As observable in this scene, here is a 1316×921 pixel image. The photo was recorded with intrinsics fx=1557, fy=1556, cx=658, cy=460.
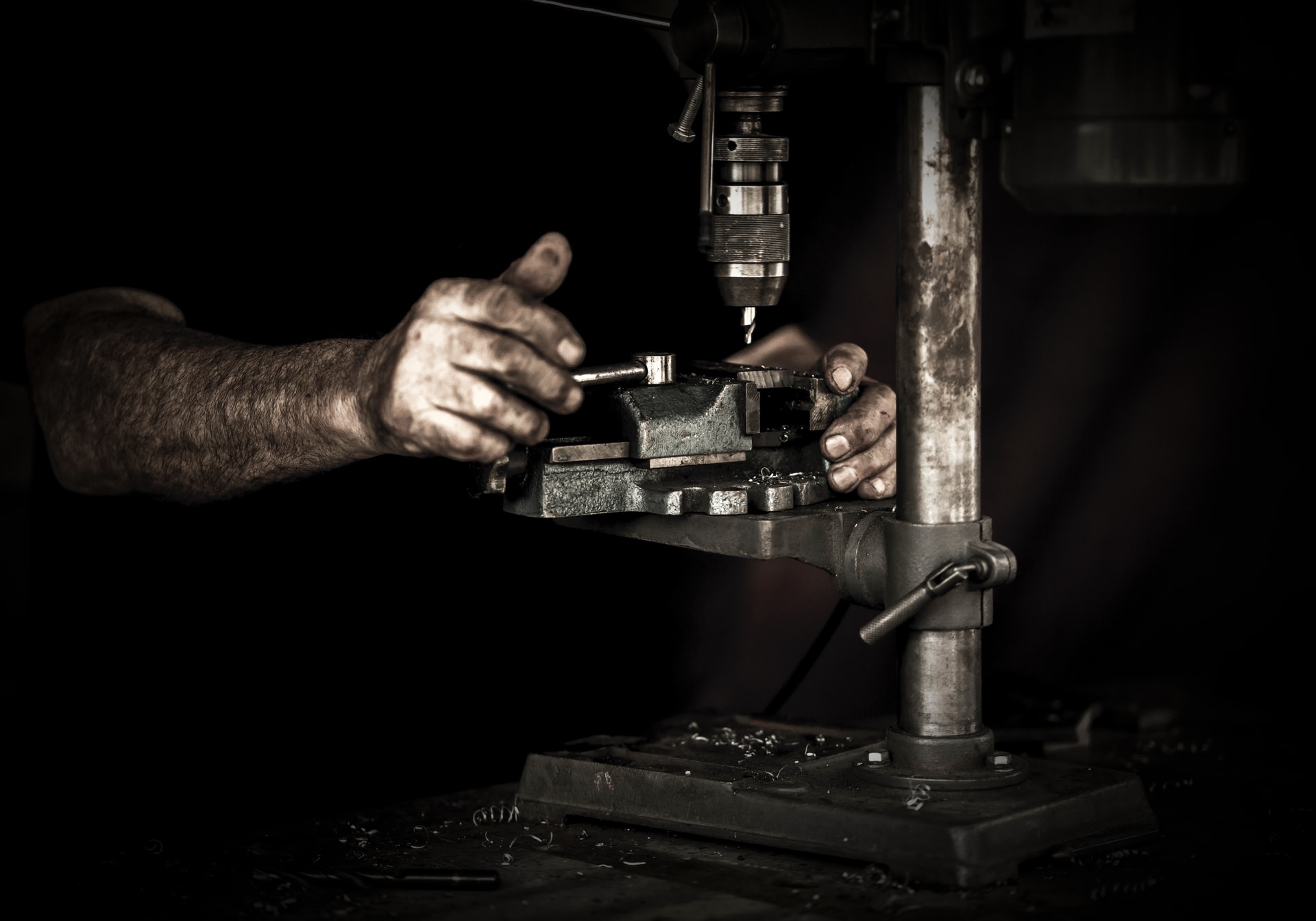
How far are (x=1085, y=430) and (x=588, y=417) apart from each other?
141cm

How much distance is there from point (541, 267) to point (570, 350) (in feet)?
0.23

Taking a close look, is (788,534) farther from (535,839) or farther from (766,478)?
(535,839)

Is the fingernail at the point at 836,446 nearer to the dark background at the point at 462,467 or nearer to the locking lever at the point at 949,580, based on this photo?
the locking lever at the point at 949,580

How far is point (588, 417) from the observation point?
1.44m

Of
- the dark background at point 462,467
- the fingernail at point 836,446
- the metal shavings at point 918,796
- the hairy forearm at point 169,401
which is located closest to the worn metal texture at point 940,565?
the metal shavings at point 918,796

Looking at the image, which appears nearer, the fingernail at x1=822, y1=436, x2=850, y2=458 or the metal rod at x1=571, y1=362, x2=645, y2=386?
the metal rod at x1=571, y1=362, x2=645, y2=386

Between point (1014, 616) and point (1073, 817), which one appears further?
point (1014, 616)

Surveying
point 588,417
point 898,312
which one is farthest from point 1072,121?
point 588,417

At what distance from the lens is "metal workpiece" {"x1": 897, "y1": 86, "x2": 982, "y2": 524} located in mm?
1247

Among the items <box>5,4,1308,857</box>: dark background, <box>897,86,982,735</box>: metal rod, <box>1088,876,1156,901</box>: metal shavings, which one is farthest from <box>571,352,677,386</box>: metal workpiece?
<box>5,4,1308,857</box>: dark background

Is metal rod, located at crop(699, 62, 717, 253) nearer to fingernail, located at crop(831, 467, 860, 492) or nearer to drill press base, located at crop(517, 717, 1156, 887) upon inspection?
fingernail, located at crop(831, 467, 860, 492)

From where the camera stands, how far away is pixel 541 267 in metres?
1.25

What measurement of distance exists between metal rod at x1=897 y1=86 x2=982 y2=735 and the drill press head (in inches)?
5.2

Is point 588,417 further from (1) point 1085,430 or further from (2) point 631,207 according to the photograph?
(1) point 1085,430
